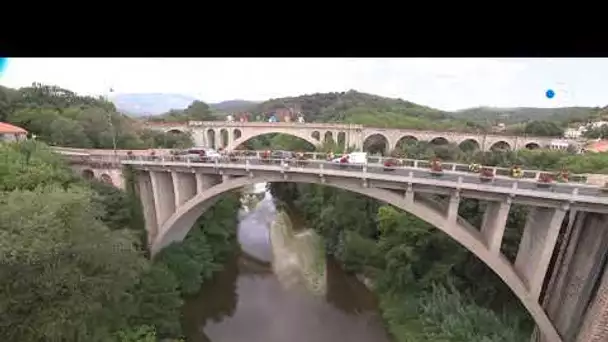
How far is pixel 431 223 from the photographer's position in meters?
11.7

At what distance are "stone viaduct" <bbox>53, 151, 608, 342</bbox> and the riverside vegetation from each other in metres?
1.43

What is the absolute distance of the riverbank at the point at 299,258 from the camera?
17422 mm

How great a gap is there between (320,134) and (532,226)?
2551cm

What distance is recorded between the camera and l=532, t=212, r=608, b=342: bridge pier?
8.72m

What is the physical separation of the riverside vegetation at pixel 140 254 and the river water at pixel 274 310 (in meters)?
0.62

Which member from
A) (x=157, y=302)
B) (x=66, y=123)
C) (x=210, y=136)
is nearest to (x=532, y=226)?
(x=157, y=302)

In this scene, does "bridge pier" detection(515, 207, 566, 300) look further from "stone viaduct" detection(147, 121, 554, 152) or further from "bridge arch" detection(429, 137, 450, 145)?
"bridge arch" detection(429, 137, 450, 145)

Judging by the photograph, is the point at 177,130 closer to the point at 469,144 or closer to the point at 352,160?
the point at 469,144

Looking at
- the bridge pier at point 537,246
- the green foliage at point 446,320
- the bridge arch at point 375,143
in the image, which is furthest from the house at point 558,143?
the bridge pier at point 537,246

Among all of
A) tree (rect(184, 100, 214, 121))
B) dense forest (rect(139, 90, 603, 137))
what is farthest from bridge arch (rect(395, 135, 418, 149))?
tree (rect(184, 100, 214, 121))

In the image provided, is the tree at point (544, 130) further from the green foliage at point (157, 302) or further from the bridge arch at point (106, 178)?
the bridge arch at point (106, 178)
